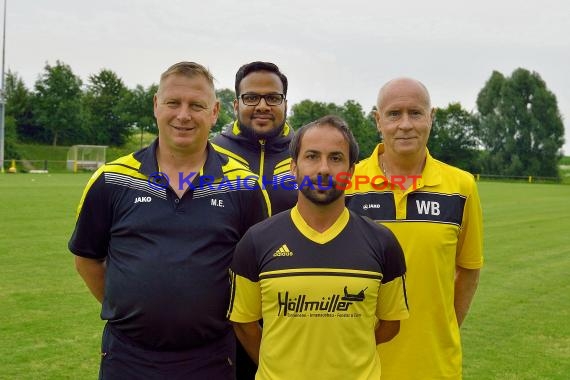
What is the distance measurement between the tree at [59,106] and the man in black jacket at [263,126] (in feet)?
200

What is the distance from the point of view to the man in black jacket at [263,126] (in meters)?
3.94

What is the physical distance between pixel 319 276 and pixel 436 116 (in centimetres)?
6397

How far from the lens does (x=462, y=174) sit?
11.1 feet

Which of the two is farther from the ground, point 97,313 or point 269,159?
point 269,159

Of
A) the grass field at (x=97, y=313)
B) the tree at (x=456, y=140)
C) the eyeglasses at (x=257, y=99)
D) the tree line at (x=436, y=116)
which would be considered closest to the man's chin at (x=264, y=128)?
the eyeglasses at (x=257, y=99)

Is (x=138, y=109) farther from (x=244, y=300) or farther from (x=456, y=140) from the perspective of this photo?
(x=244, y=300)

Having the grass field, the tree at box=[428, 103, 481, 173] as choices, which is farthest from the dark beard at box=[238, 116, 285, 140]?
the tree at box=[428, 103, 481, 173]

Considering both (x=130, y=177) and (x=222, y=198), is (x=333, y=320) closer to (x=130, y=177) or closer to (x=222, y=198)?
(x=222, y=198)

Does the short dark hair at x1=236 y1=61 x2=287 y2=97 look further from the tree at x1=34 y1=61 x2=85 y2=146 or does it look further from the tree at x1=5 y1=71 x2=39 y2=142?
the tree at x1=5 y1=71 x2=39 y2=142

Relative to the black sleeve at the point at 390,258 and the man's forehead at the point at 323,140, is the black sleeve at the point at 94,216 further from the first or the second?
the black sleeve at the point at 390,258

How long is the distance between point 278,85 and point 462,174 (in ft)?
4.50

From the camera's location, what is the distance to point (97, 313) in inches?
289

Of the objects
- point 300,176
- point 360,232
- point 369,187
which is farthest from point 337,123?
point 369,187

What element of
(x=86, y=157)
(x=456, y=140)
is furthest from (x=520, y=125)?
(x=86, y=157)
